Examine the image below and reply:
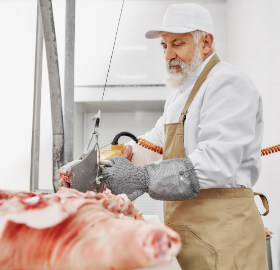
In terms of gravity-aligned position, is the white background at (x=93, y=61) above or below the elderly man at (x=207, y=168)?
above

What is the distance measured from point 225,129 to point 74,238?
0.77 metres

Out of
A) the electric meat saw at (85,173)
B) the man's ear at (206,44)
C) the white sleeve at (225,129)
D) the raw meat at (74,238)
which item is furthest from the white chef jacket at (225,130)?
the raw meat at (74,238)

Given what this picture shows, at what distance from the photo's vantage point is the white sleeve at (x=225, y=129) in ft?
3.49

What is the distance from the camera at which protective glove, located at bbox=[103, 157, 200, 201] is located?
104cm

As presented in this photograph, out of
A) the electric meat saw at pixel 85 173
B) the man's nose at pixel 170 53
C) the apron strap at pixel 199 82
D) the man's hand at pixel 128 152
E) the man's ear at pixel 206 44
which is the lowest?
the electric meat saw at pixel 85 173

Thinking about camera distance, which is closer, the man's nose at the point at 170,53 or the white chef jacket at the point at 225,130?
the white chef jacket at the point at 225,130

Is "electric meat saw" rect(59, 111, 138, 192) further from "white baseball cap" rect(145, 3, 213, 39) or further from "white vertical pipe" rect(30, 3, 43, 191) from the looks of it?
"white vertical pipe" rect(30, 3, 43, 191)

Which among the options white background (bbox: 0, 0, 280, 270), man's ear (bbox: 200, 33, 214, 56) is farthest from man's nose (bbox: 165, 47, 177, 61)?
white background (bbox: 0, 0, 280, 270)

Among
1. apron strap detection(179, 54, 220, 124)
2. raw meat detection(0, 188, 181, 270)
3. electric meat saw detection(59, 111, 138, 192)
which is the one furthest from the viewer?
apron strap detection(179, 54, 220, 124)

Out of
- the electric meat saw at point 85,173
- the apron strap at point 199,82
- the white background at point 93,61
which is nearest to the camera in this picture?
the electric meat saw at point 85,173

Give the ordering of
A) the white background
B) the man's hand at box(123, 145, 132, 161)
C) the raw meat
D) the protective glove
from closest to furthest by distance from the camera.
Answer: the raw meat
the protective glove
the man's hand at box(123, 145, 132, 161)
the white background

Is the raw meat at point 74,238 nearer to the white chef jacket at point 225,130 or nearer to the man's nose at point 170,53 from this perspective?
the white chef jacket at point 225,130

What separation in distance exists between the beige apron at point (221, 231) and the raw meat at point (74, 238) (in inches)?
28.6

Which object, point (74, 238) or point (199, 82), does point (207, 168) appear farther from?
point (74, 238)
